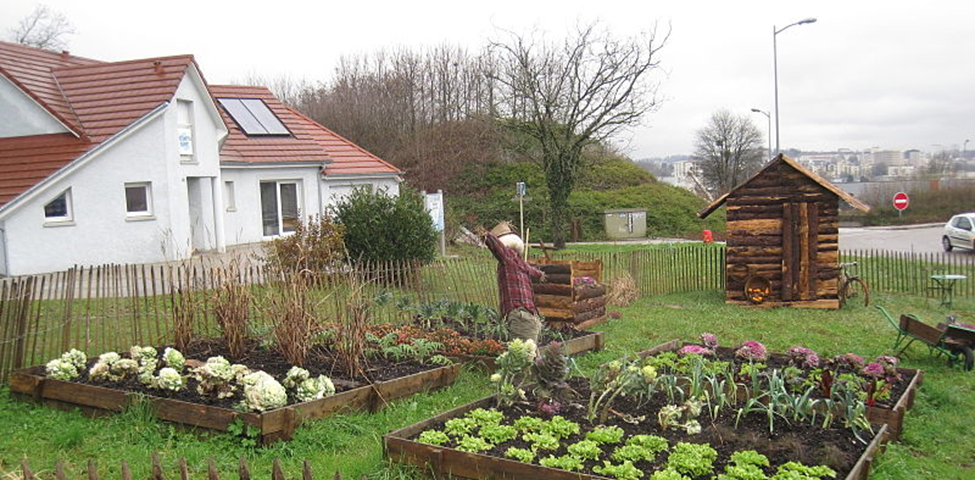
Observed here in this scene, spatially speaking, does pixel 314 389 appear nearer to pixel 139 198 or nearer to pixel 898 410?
pixel 898 410

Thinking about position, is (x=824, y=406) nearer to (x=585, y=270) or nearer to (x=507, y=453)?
(x=507, y=453)

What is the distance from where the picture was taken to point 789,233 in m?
15.5

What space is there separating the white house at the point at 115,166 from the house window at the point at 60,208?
0.08 feet

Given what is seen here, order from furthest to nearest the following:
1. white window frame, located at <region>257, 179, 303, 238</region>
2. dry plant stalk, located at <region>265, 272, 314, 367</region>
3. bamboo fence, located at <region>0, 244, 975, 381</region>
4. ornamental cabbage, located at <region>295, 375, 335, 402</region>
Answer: white window frame, located at <region>257, 179, 303, 238</region> → bamboo fence, located at <region>0, 244, 975, 381</region> → dry plant stalk, located at <region>265, 272, 314, 367</region> → ornamental cabbage, located at <region>295, 375, 335, 402</region>

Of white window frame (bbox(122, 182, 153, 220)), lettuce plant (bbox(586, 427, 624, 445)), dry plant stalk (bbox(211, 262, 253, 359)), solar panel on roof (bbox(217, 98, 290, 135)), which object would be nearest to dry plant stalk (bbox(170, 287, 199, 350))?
dry plant stalk (bbox(211, 262, 253, 359))

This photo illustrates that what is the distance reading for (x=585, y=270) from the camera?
14.9 meters

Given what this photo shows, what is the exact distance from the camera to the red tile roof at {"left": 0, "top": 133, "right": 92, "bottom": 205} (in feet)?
57.8

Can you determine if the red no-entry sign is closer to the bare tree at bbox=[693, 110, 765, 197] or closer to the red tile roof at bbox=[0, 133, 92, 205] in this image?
the bare tree at bbox=[693, 110, 765, 197]

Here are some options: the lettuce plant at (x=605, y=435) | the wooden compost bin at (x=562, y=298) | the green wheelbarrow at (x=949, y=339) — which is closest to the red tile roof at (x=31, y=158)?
the wooden compost bin at (x=562, y=298)

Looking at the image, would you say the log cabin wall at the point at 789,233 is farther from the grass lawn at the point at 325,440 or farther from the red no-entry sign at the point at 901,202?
the red no-entry sign at the point at 901,202

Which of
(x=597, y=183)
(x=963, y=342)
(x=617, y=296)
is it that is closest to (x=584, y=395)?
(x=963, y=342)

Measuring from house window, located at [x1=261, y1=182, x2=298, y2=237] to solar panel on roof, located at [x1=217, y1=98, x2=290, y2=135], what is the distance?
208cm

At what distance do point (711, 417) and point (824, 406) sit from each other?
3.11 feet

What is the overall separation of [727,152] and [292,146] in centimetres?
3643
